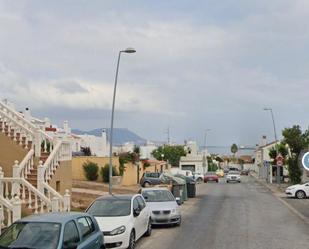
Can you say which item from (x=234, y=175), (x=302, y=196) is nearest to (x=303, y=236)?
(x=302, y=196)

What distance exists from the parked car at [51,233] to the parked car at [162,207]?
9449mm

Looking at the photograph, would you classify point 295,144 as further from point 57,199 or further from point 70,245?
point 70,245

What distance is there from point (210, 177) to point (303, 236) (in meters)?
58.3

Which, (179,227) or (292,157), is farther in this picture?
(292,157)

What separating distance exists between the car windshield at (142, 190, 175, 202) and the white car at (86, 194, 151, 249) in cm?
360

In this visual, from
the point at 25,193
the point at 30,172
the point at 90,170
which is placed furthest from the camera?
the point at 90,170

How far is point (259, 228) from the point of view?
20359 mm

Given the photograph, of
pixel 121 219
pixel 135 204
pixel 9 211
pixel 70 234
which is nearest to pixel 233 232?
pixel 135 204

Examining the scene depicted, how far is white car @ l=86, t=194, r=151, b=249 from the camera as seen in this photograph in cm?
1432

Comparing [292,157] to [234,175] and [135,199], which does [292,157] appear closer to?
[234,175]

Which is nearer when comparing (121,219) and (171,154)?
(121,219)

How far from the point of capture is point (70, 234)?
10.1 metres

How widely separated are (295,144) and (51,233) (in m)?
46.8

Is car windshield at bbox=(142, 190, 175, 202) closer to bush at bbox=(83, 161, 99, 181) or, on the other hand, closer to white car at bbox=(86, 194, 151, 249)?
white car at bbox=(86, 194, 151, 249)
